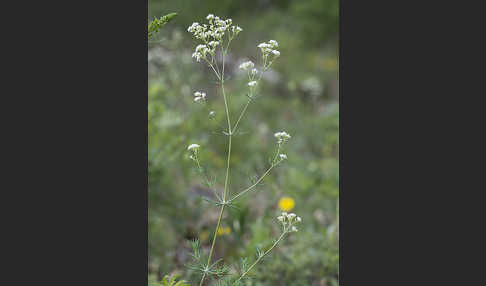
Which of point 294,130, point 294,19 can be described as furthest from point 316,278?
point 294,19

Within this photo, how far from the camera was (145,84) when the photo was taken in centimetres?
142

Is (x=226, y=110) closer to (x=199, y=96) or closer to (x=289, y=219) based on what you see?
(x=199, y=96)

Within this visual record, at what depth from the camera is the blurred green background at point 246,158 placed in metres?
2.98

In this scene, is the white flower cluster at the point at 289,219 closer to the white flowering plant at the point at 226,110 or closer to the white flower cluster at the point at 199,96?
the white flowering plant at the point at 226,110

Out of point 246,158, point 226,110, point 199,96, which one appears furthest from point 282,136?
point 246,158

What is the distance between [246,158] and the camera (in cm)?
502

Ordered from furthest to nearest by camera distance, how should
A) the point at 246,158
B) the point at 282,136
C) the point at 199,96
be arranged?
the point at 246,158, the point at 282,136, the point at 199,96

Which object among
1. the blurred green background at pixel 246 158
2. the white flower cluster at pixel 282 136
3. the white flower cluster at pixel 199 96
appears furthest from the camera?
the blurred green background at pixel 246 158

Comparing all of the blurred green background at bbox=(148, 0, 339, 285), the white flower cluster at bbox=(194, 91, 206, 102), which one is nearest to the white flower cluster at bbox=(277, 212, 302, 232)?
the blurred green background at bbox=(148, 0, 339, 285)

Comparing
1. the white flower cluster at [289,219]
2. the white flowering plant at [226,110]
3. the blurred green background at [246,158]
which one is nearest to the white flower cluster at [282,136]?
the white flowering plant at [226,110]

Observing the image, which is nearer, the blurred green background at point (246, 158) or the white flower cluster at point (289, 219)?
the white flower cluster at point (289, 219)

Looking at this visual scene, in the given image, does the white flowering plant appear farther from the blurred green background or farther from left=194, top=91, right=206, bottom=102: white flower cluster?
the blurred green background

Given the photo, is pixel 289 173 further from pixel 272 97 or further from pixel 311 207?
pixel 272 97

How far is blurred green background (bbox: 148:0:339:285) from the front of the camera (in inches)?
117
